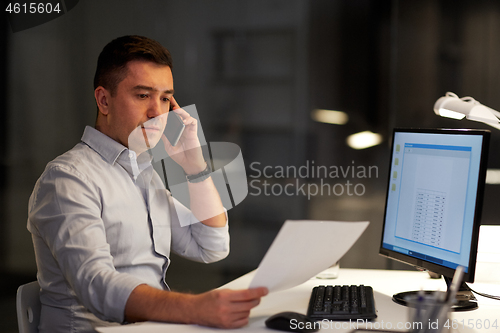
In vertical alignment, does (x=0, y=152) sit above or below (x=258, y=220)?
above

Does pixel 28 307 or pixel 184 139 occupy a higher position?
pixel 184 139

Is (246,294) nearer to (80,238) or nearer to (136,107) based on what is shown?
(80,238)

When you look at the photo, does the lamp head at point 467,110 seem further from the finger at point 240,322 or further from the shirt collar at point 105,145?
the shirt collar at point 105,145

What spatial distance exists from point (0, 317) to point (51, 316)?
1466mm

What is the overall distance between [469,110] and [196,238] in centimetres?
104

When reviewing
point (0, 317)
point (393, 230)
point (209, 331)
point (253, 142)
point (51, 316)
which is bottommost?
point (0, 317)

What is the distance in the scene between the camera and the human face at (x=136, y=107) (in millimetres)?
1553

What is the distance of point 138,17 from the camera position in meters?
2.45

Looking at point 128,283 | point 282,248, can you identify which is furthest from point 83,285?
point 282,248

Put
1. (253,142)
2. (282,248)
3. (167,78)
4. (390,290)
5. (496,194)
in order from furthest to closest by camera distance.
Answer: (253,142), (496,194), (167,78), (390,290), (282,248)

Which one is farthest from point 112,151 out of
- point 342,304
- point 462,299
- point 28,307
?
point 462,299

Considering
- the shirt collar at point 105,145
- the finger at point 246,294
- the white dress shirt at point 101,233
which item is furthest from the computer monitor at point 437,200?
the shirt collar at point 105,145

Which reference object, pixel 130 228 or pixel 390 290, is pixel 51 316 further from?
pixel 390 290

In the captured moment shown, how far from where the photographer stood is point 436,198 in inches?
48.9
